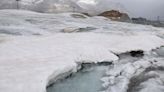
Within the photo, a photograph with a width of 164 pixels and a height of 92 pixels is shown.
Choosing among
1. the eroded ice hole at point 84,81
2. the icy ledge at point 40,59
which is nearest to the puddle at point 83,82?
the eroded ice hole at point 84,81

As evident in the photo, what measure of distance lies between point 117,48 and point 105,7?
113m

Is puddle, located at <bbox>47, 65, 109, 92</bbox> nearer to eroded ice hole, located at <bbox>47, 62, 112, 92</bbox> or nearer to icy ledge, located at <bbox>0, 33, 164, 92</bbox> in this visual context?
eroded ice hole, located at <bbox>47, 62, 112, 92</bbox>

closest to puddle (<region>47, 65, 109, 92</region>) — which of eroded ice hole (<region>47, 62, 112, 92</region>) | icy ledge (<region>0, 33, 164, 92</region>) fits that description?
eroded ice hole (<region>47, 62, 112, 92</region>)

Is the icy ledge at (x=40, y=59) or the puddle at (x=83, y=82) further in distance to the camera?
the puddle at (x=83, y=82)

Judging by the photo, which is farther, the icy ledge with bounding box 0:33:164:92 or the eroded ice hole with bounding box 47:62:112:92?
the eroded ice hole with bounding box 47:62:112:92

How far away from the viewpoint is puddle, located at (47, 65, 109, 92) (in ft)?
27.5

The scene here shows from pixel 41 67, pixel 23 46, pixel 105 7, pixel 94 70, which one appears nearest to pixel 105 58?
pixel 94 70

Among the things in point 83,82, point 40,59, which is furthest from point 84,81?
point 40,59

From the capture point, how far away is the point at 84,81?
30.8 feet

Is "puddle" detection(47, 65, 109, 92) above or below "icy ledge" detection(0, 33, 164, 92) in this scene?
below

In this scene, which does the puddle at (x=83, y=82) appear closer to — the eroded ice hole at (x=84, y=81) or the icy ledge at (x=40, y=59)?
the eroded ice hole at (x=84, y=81)

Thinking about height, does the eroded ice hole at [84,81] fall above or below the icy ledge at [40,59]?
below

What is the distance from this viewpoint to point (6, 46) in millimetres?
10773

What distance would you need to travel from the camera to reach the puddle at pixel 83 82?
8.38 metres
